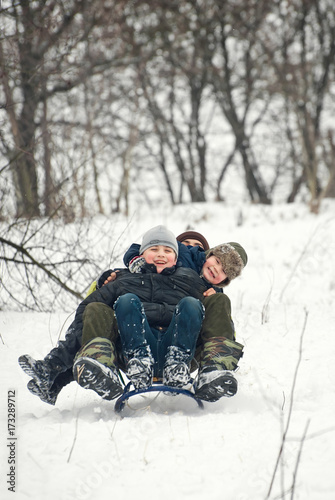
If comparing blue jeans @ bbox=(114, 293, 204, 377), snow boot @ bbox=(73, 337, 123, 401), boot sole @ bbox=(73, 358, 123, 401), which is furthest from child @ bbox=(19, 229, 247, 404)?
boot sole @ bbox=(73, 358, 123, 401)

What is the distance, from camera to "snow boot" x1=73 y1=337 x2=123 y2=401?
6.84 ft

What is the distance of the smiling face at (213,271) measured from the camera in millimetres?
2838

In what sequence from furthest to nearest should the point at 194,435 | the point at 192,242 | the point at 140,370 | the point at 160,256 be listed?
the point at 192,242
the point at 160,256
the point at 140,370
the point at 194,435

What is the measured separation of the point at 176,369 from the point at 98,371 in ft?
1.26

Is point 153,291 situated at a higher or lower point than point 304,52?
lower

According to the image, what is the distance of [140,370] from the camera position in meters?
2.19

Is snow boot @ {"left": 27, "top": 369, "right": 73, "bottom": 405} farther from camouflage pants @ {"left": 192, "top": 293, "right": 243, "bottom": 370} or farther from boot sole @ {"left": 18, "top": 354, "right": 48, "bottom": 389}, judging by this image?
camouflage pants @ {"left": 192, "top": 293, "right": 243, "bottom": 370}

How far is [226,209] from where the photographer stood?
10.5m

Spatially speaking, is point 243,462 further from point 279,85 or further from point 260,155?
Result: point 260,155

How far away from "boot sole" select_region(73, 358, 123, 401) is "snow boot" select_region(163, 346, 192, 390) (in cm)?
27

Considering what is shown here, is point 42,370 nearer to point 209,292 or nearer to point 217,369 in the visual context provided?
point 217,369

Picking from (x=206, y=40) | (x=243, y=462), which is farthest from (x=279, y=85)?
(x=243, y=462)

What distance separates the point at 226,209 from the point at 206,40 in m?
5.12

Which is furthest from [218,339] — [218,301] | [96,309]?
[96,309]
